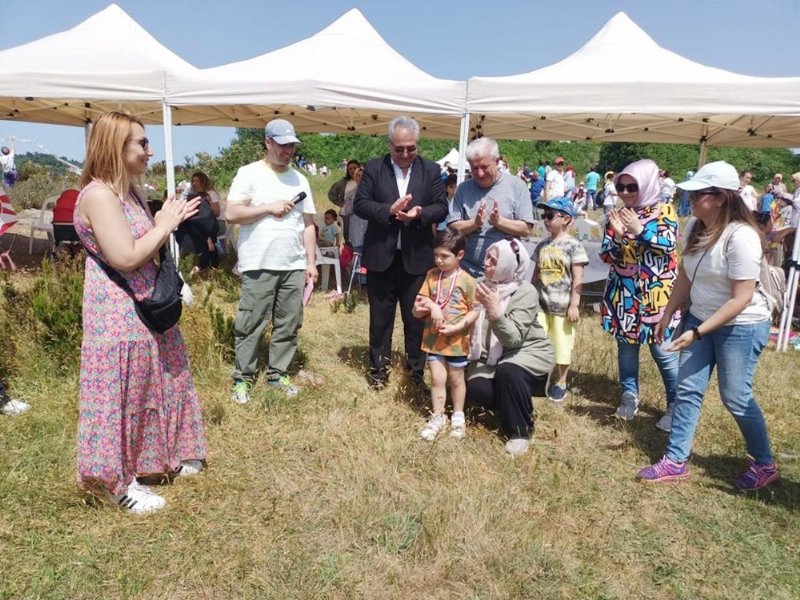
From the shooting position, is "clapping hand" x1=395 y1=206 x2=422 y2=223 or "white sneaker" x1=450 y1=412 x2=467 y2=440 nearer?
"white sneaker" x1=450 y1=412 x2=467 y2=440

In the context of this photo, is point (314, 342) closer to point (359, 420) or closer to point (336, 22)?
point (359, 420)

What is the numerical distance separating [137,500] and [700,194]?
3041mm

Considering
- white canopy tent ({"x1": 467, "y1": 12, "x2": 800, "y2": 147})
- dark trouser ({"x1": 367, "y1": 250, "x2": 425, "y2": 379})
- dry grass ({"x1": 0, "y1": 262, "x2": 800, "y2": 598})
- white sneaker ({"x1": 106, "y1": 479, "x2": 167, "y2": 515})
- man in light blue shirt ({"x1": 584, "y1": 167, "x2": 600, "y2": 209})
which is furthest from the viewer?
man in light blue shirt ({"x1": 584, "y1": 167, "x2": 600, "y2": 209})

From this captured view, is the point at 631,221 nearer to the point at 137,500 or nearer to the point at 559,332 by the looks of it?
the point at 559,332

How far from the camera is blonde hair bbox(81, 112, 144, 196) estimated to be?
7.57ft

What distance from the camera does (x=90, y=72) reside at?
20.1 feet

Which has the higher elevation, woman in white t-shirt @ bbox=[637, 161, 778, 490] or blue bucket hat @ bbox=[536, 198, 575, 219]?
blue bucket hat @ bbox=[536, 198, 575, 219]

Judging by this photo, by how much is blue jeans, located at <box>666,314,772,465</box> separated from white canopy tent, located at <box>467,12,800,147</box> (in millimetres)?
3141

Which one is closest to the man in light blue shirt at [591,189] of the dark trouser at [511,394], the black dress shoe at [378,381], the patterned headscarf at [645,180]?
the patterned headscarf at [645,180]

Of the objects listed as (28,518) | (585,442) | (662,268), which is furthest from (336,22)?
(28,518)

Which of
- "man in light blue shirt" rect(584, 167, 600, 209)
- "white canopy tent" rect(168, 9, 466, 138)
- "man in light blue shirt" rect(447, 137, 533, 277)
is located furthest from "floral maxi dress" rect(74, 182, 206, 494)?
"man in light blue shirt" rect(584, 167, 600, 209)

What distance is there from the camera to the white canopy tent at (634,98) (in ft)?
17.0

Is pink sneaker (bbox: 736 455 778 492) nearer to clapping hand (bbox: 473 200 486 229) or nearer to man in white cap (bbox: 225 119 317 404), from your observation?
clapping hand (bbox: 473 200 486 229)

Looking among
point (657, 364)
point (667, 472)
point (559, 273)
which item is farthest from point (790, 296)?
point (667, 472)
